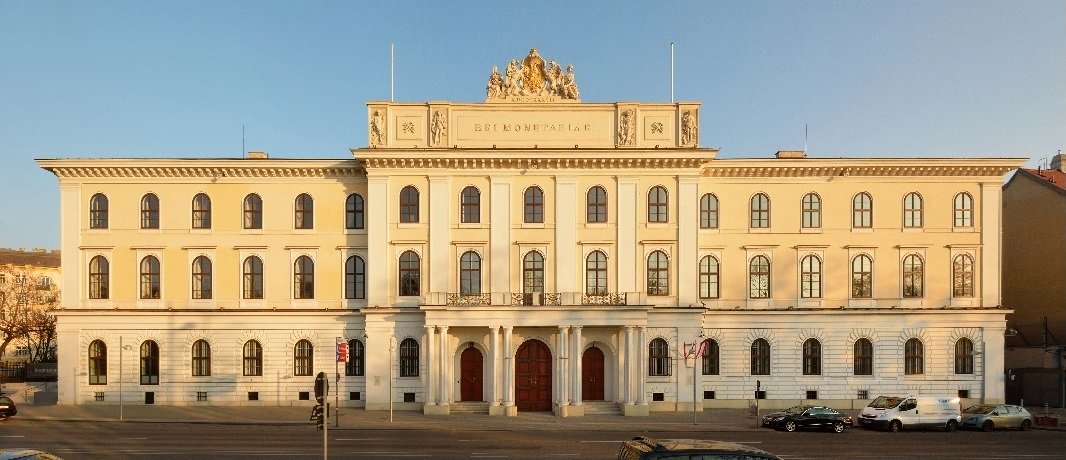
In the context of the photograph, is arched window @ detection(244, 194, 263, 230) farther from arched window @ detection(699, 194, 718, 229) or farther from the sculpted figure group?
arched window @ detection(699, 194, 718, 229)

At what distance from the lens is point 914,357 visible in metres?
40.0

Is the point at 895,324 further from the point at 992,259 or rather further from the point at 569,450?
the point at 569,450

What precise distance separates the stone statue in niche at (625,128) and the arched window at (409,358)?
14952mm

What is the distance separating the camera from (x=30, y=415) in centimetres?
3575

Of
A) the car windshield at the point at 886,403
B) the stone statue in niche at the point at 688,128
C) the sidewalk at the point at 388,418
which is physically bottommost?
the sidewalk at the point at 388,418

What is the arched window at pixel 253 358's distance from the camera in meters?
39.9

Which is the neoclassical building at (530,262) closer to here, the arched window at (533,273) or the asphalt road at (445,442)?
the arched window at (533,273)

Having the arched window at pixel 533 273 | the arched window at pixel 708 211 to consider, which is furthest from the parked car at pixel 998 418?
the arched window at pixel 533 273

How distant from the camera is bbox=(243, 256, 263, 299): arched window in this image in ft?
132

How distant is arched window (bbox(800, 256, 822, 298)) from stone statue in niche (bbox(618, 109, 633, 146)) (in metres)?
11.6

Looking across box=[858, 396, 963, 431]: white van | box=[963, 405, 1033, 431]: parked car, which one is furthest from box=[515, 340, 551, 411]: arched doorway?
box=[963, 405, 1033, 431]: parked car

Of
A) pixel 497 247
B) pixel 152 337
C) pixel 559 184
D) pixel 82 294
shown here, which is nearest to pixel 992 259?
pixel 559 184

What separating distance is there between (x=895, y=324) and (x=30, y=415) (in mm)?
43479

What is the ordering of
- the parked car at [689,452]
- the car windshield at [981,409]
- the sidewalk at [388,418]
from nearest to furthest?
the parked car at [689,452], the sidewalk at [388,418], the car windshield at [981,409]
